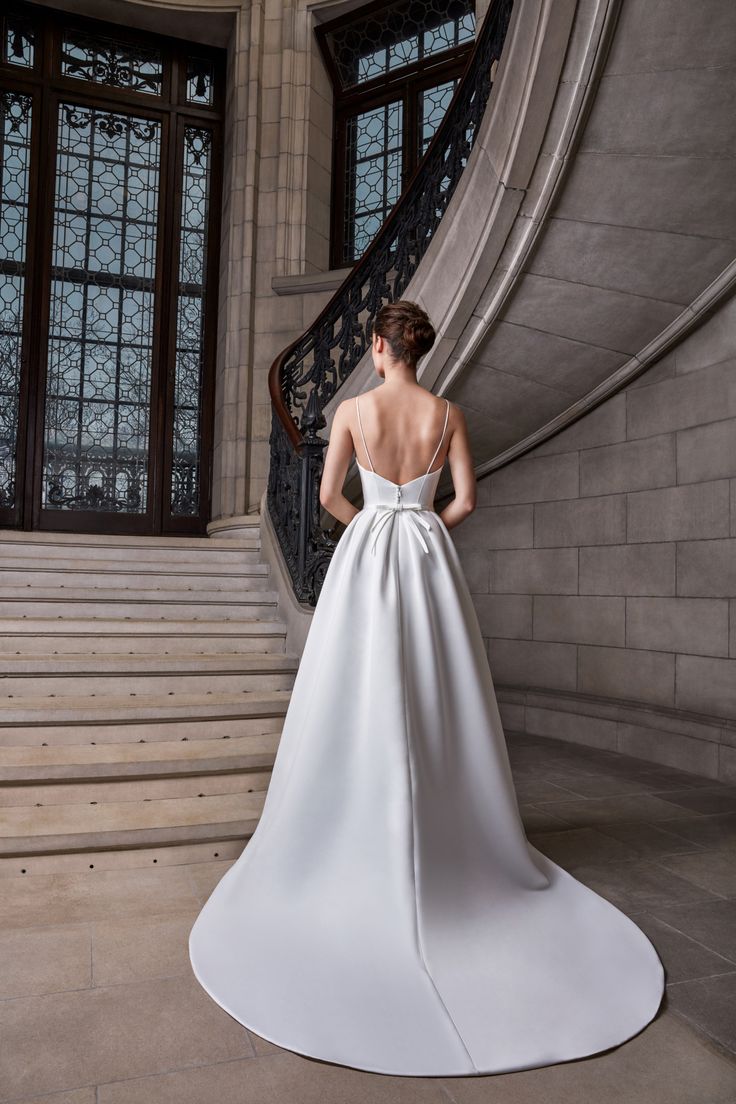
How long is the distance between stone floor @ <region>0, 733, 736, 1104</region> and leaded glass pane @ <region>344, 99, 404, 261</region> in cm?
731

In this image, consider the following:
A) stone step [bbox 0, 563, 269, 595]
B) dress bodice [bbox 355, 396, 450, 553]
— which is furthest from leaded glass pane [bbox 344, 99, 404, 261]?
dress bodice [bbox 355, 396, 450, 553]

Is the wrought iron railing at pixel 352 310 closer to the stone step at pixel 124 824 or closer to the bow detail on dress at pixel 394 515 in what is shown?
the stone step at pixel 124 824

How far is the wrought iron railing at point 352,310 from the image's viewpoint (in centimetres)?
491

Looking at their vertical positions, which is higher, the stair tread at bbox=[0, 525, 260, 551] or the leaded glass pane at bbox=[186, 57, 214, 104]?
the leaded glass pane at bbox=[186, 57, 214, 104]

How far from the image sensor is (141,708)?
166 inches

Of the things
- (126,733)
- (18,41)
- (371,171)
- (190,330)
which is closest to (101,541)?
(126,733)

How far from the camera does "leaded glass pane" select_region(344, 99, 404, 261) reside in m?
9.10

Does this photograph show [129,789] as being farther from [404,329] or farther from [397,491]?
[404,329]

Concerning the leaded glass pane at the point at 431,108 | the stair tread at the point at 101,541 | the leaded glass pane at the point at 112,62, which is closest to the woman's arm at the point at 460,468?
the stair tread at the point at 101,541

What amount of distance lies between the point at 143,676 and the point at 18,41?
7667mm

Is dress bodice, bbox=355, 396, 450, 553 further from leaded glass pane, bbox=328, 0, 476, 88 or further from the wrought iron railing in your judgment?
leaded glass pane, bbox=328, 0, 476, 88

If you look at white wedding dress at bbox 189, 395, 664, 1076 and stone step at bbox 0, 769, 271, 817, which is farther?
stone step at bbox 0, 769, 271, 817

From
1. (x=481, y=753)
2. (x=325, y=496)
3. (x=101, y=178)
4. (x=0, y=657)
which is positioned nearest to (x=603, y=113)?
(x=325, y=496)

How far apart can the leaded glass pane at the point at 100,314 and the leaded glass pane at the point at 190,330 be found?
31 centimetres
